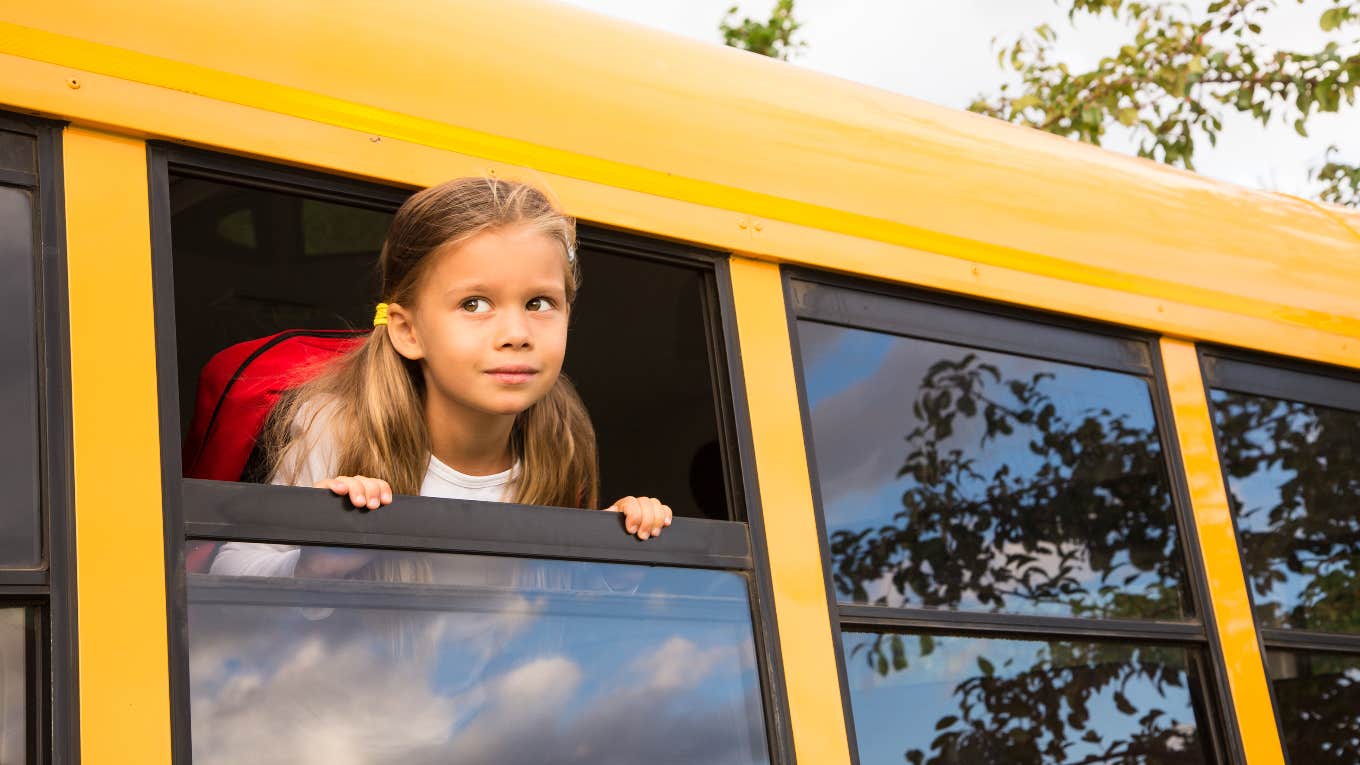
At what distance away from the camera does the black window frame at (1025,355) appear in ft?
7.39

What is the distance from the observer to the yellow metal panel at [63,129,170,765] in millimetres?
1520

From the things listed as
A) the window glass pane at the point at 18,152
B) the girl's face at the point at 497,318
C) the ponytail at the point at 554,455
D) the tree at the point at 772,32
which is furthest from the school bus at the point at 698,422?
the tree at the point at 772,32

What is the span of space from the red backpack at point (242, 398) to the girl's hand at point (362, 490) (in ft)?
1.36

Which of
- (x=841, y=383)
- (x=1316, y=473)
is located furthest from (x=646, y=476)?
(x=1316, y=473)

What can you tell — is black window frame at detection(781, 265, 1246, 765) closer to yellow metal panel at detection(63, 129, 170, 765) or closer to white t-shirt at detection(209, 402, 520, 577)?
white t-shirt at detection(209, 402, 520, 577)

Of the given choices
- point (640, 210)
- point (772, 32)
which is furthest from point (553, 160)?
point (772, 32)

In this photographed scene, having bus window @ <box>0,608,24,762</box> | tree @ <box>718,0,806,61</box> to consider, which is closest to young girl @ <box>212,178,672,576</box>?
bus window @ <box>0,608,24,762</box>

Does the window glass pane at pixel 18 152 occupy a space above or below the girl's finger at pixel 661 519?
above

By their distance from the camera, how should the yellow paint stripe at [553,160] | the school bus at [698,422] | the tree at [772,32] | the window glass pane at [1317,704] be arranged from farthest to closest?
1. the tree at [772,32]
2. the window glass pane at [1317,704]
3. the yellow paint stripe at [553,160]
4. the school bus at [698,422]

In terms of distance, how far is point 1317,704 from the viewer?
111 inches

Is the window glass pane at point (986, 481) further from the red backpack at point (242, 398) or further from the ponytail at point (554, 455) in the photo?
the red backpack at point (242, 398)

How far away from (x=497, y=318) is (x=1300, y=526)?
1801 millimetres

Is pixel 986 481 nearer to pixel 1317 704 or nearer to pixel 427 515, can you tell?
pixel 1317 704

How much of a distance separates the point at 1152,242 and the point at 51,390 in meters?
1.98
